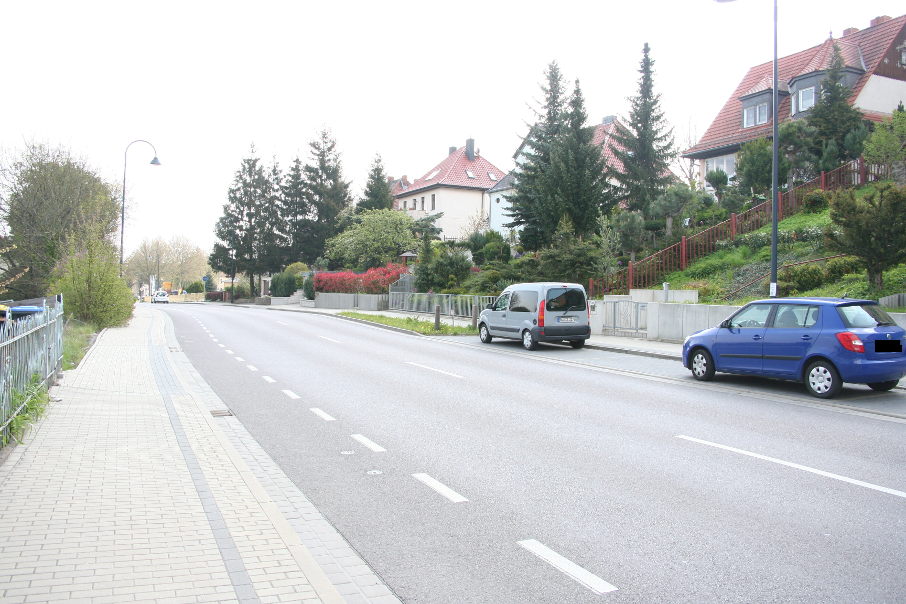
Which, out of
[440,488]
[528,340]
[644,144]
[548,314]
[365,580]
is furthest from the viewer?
[644,144]

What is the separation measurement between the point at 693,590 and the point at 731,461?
3283 millimetres

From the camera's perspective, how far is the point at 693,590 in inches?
157

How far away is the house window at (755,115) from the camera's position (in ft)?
134

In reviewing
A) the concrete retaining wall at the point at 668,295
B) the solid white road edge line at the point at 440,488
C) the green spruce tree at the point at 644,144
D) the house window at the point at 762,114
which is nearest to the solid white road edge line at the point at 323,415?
the solid white road edge line at the point at 440,488

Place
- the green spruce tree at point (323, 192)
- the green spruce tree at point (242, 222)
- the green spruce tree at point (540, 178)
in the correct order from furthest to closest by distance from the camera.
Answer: the green spruce tree at point (242, 222), the green spruce tree at point (323, 192), the green spruce tree at point (540, 178)

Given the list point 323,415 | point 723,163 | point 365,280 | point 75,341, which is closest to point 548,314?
point 323,415

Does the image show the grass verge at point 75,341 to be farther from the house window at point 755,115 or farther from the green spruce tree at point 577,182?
the house window at point 755,115

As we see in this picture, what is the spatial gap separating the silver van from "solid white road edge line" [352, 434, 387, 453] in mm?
11635

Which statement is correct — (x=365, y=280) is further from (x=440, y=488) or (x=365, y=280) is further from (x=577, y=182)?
(x=440, y=488)

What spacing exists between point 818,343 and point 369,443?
24.6 feet

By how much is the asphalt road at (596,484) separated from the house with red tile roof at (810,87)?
1259 inches

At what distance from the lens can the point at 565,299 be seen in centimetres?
1941

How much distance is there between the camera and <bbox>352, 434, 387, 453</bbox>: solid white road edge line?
7484mm

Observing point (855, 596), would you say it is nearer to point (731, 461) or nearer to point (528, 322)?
point (731, 461)
